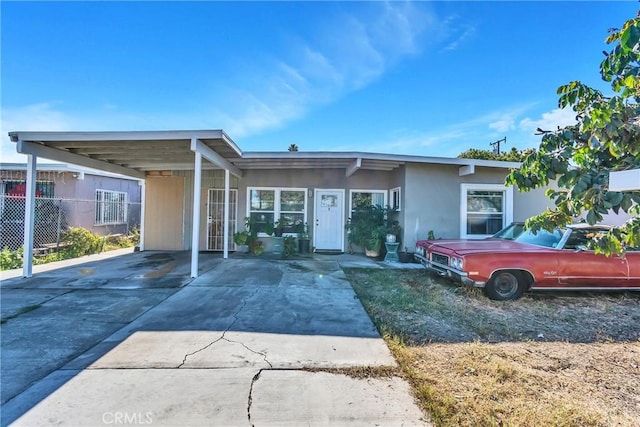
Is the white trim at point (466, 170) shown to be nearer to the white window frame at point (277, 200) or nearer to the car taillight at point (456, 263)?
the car taillight at point (456, 263)

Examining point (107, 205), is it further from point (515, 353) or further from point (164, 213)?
point (515, 353)

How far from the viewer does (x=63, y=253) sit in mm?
9367

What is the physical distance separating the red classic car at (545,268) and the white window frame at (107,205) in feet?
42.1

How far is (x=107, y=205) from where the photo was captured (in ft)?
43.5

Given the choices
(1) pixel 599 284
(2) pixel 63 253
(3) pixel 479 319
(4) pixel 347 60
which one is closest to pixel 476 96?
(4) pixel 347 60

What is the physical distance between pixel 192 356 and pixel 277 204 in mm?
7405

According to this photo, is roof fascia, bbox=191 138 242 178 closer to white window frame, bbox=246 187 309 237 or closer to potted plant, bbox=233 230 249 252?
white window frame, bbox=246 187 309 237

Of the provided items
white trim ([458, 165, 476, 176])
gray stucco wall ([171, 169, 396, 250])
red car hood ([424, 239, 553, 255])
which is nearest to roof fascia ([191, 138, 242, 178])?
gray stucco wall ([171, 169, 396, 250])

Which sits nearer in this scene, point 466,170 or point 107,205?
point 466,170

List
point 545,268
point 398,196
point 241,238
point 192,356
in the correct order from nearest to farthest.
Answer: point 192,356 < point 545,268 < point 398,196 < point 241,238

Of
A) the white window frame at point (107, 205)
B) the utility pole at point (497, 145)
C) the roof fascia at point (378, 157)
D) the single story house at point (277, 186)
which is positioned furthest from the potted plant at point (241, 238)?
the utility pole at point (497, 145)

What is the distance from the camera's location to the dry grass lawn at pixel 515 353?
92.7 inches

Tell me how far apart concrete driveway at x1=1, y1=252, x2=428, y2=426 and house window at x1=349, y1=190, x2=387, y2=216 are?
4.96m

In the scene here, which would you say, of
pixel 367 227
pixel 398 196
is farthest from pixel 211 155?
pixel 398 196
